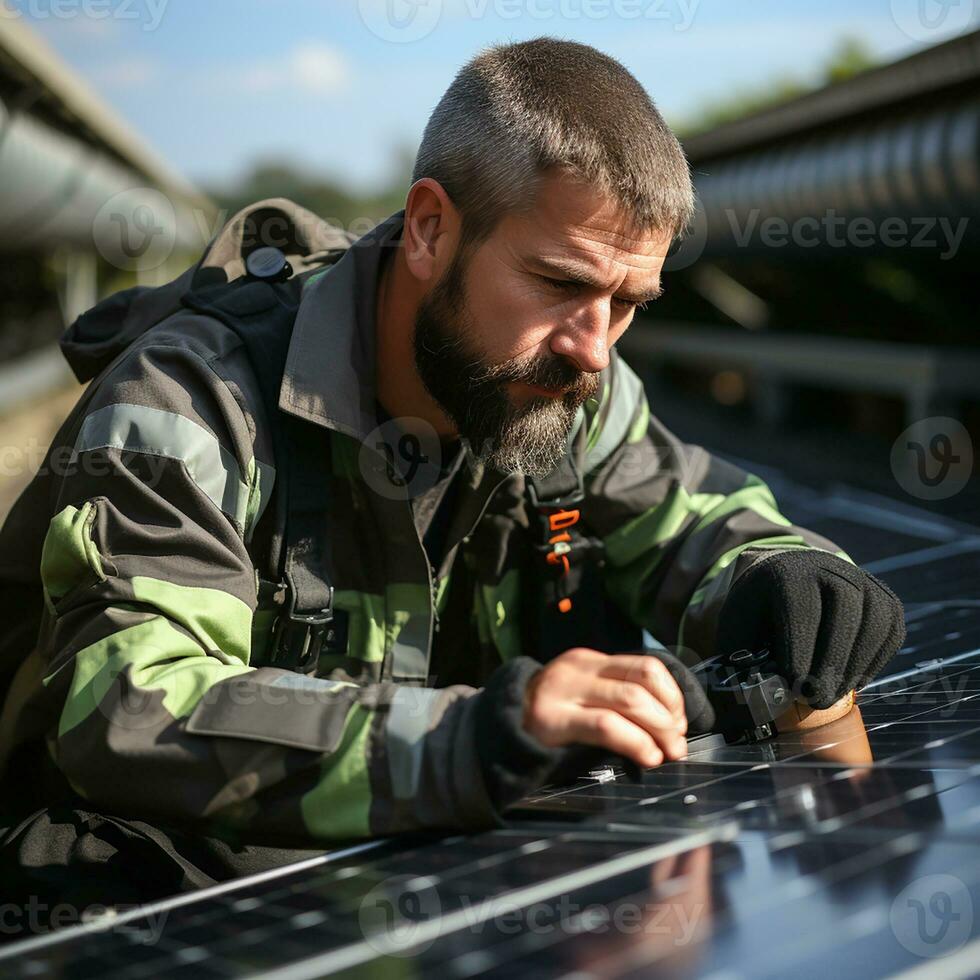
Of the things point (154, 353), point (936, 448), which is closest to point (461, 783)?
point (154, 353)

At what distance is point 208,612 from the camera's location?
5.26 ft

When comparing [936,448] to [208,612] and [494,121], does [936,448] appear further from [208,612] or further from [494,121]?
[208,612]

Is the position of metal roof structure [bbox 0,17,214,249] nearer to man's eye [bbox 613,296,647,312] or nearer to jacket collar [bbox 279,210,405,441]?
jacket collar [bbox 279,210,405,441]

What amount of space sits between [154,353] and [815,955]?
49.9 inches

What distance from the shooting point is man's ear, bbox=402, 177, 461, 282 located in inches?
81.1

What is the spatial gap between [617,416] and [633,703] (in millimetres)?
1074

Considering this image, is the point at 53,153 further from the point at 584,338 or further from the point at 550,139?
the point at 584,338

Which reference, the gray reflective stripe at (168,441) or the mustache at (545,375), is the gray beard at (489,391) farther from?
the gray reflective stripe at (168,441)

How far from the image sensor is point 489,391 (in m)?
1.98

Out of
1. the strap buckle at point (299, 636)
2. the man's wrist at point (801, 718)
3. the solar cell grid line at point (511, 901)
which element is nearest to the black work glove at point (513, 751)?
the solar cell grid line at point (511, 901)

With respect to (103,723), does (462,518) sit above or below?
above

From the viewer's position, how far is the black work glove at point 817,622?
5.58 ft

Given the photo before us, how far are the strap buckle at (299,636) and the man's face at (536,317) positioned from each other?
1.29ft

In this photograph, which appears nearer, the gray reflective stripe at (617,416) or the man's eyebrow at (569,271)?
the man's eyebrow at (569,271)
